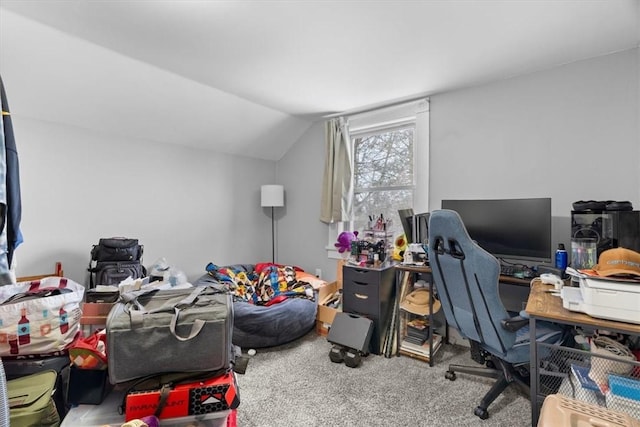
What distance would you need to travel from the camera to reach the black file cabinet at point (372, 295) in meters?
2.47

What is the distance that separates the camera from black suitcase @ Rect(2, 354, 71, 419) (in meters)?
1.26

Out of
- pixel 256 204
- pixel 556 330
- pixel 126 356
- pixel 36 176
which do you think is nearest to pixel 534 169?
pixel 556 330

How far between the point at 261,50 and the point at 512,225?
224 cm

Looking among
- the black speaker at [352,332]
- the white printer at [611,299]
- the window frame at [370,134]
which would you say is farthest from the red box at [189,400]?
the window frame at [370,134]

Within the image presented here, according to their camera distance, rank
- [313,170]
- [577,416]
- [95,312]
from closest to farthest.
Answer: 1. [577,416]
2. [95,312]
3. [313,170]

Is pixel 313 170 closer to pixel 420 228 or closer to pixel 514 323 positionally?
pixel 420 228

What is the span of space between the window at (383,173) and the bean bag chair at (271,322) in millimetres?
1193

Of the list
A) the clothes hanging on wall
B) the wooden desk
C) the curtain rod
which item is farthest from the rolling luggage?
the curtain rod

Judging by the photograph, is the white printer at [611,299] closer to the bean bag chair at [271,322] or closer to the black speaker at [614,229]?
the black speaker at [614,229]

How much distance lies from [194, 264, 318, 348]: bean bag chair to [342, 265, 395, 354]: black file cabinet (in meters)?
0.40

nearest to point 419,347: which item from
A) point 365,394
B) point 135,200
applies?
point 365,394

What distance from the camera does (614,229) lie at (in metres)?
1.75

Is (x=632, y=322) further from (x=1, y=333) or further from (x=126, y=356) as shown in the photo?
(x=1, y=333)

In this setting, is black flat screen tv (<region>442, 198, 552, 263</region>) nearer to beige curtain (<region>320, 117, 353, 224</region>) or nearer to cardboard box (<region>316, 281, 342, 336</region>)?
beige curtain (<region>320, 117, 353, 224</region>)
